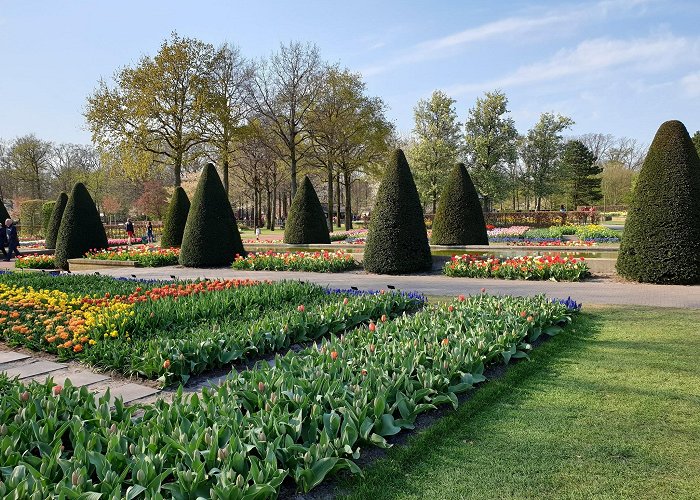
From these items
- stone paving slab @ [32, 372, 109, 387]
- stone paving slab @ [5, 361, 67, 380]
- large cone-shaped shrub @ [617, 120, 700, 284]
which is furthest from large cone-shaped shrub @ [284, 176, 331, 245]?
stone paving slab @ [32, 372, 109, 387]

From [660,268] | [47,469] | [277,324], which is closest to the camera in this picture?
[47,469]

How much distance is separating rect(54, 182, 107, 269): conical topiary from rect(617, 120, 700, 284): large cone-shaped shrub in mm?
16504

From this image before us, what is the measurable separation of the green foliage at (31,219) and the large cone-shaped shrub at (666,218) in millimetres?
38912

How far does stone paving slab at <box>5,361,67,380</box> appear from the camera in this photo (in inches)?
202

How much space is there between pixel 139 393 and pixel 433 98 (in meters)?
38.4

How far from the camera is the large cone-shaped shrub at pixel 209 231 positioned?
1536 cm

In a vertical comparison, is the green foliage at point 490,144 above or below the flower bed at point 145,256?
above

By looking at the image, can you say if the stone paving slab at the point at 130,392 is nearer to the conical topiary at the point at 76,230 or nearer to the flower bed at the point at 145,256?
the flower bed at the point at 145,256

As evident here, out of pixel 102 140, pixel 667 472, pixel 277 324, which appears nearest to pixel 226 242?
pixel 277 324

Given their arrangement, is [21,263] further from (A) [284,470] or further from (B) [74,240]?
(A) [284,470]

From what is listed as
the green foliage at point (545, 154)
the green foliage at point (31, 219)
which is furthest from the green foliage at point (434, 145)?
the green foliage at point (31, 219)

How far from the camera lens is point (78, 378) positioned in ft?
16.3

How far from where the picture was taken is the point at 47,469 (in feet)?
8.80

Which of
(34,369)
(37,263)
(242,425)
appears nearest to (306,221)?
(37,263)
